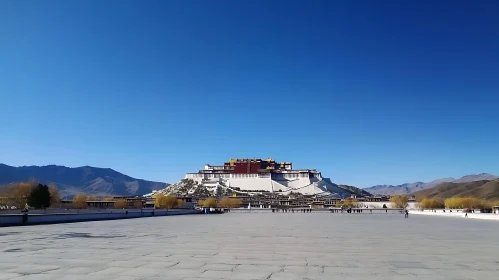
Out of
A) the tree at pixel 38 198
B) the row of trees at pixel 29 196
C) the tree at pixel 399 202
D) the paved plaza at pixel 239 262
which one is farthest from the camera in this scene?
the tree at pixel 399 202

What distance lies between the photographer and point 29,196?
72.5 metres

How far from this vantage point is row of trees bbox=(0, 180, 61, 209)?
236 feet

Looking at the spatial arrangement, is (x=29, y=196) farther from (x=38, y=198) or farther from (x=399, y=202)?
(x=399, y=202)

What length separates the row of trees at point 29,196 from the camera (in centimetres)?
7194

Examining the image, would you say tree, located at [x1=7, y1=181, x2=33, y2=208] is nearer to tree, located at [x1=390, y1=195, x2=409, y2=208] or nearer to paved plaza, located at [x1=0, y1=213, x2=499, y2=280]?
paved plaza, located at [x1=0, y1=213, x2=499, y2=280]

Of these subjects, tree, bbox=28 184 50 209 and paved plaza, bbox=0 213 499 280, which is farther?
tree, bbox=28 184 50 209

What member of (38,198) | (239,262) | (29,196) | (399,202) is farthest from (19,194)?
(399,202)

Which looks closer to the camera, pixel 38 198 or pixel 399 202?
pixel 38 198

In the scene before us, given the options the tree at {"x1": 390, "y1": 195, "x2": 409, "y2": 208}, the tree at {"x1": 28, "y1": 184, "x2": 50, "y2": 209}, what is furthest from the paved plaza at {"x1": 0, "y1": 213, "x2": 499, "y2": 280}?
the tree at {"x1": 390, "y1": 195, "x2": 409, "y2": 208}

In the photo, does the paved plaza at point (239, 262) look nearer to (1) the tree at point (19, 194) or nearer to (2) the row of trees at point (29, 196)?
(2) the row of trees at point (29, 196)

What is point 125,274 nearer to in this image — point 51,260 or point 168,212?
point 51,260

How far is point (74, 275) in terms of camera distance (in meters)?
10.6

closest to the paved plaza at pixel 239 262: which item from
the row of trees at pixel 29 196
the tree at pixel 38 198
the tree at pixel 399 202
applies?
the tree at pixel 38 198

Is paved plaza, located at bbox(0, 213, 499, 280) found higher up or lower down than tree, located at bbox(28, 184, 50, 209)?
lower down
